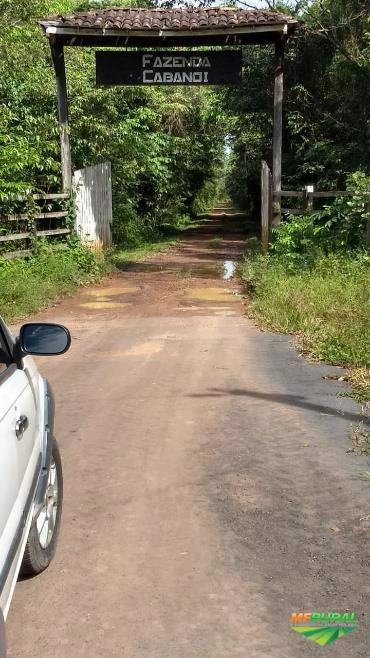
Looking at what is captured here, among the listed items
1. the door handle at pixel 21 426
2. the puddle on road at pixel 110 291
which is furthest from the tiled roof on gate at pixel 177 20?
the door handle at pixel 21 426

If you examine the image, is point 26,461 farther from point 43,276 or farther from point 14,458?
point 43,276

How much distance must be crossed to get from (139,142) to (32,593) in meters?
15.9

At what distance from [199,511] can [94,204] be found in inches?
486

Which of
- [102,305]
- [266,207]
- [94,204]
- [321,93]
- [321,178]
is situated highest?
[321,93]

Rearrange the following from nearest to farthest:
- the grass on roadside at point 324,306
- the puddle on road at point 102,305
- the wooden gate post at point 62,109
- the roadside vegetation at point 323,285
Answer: the grass on roadside at point 324,306 → the roadside vegetation at point 323,285 → the puddle on road at point 102,305 → the wooden gate post at point 62,109

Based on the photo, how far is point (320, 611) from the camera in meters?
2.77

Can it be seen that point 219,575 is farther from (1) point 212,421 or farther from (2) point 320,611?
(1) point 212,421

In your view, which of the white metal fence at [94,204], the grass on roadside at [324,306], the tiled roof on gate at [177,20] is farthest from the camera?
the white metal fence at [94,204]

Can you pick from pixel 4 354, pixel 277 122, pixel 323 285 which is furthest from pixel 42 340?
pixel 277 122

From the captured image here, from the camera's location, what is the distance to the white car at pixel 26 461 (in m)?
2.22

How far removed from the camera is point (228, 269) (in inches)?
579

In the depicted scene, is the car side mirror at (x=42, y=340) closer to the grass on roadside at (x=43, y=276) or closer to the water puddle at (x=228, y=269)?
the grass on roadside at (x=43, y=276)

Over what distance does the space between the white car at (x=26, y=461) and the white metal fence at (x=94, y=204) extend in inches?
430

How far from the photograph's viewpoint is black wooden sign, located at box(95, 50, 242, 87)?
1325 centimetres
